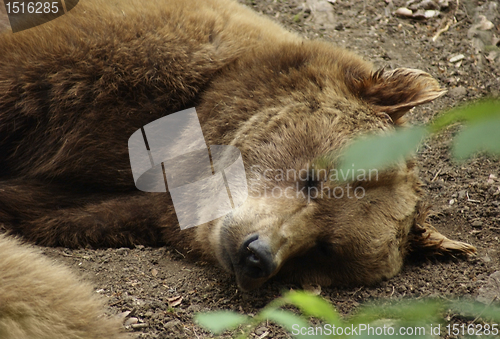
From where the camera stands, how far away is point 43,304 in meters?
2.15

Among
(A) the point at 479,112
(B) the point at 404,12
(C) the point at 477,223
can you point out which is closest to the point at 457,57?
(B) the point at 404,12

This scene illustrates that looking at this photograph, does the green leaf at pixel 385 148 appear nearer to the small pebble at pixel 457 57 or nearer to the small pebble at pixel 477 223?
the small pebble at pixel 477 223

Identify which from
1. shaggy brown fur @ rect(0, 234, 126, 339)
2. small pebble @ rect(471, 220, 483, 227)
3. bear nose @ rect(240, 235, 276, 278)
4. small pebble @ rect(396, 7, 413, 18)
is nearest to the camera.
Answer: shaggy brown fur @ rect(0, 234, 126, 339)

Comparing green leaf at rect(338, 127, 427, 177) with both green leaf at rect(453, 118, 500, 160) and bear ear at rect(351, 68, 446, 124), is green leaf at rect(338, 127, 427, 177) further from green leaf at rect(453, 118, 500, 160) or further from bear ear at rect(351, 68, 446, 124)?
bear ear at rect(351, 68, 446, 124)

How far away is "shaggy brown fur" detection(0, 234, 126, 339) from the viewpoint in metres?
2.02

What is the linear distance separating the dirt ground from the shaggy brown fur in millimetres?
269

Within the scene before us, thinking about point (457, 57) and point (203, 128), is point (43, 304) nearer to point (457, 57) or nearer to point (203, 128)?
point (203, 128)

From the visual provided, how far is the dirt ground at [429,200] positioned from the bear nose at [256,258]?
0.28 m

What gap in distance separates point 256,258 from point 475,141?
6.34 ft

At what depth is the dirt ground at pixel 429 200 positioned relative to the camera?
274 cm

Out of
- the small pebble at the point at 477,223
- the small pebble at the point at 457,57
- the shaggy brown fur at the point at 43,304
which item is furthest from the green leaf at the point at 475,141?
the small pebble at the point at 457,57

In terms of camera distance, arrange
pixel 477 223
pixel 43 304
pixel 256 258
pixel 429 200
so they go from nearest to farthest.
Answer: pixel 43 304 → pixel 256 258 → pixel 477 223 → pixel 429 200

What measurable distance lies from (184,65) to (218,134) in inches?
20.2

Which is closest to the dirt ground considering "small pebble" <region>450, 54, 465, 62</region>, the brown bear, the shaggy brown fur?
"small pebble" <region>450, 54, 465, 62</region>
